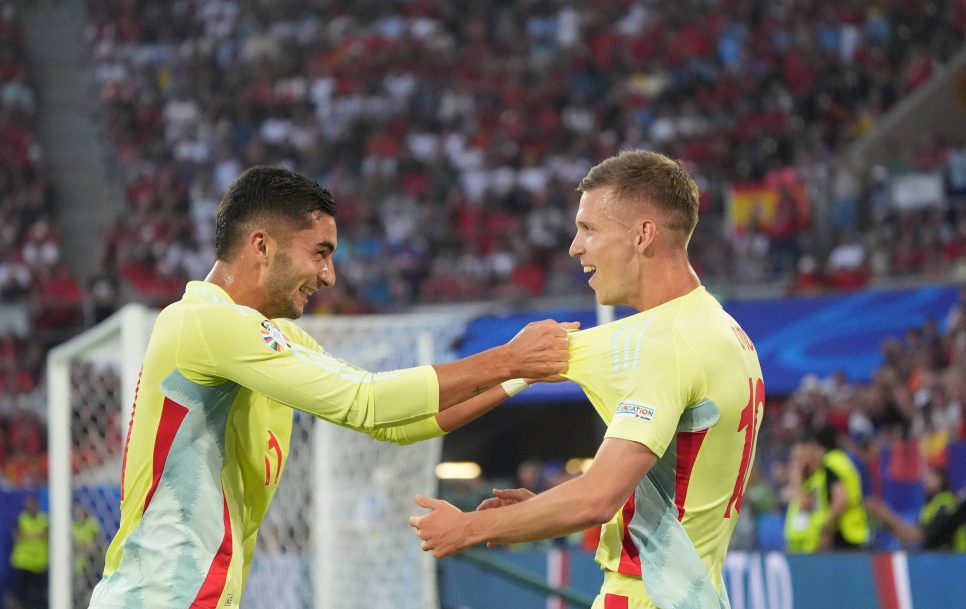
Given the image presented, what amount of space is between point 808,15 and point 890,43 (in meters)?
1.37

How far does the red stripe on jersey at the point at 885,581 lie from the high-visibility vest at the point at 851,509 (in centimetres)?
143

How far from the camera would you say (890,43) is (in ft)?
61.8

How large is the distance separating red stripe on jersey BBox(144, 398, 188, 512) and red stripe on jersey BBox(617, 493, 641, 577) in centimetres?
129

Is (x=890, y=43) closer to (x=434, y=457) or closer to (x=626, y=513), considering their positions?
(x=434, y=457)

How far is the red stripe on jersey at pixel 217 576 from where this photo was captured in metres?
3.75

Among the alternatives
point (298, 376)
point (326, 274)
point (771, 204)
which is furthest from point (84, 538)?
point (771, 204)

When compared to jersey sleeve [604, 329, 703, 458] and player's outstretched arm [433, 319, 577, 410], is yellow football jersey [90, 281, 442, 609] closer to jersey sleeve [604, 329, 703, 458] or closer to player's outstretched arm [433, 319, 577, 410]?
player's outstretched arm [433, 319, 577, 410]

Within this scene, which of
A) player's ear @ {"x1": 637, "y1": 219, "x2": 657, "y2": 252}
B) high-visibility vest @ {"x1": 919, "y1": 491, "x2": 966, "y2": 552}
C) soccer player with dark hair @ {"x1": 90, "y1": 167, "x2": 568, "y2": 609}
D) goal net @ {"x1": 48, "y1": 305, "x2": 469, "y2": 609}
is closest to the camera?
player's ear @ {"x1": 637, "y1": 219, "x2": 657, "y2": 252}

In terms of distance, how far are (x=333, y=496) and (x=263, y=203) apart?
227 inches

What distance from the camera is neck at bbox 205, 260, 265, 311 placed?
3.98 m

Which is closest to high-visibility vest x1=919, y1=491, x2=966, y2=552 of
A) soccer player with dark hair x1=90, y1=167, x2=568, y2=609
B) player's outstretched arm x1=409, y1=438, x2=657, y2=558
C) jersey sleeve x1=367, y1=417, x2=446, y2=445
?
jersey sleeve x1=367, y1=417, x2=446, y2=445

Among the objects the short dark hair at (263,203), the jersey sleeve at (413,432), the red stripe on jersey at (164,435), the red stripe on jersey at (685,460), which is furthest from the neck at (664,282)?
the red stripe on jersey at (164,435)

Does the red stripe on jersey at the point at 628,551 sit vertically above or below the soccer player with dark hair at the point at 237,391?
below

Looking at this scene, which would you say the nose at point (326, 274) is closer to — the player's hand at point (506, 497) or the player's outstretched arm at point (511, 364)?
the player's outstretched arm at point (511, 364)
